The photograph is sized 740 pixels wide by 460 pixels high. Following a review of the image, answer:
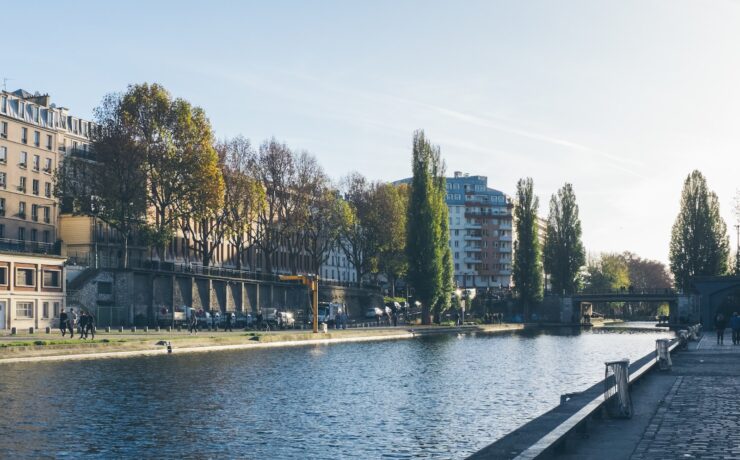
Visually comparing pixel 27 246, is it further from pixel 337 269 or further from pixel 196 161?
pixel 337 269

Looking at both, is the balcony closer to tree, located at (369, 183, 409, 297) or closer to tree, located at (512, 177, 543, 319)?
tree, located at (369, 183, 409, 297)

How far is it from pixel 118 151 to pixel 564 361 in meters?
46.3

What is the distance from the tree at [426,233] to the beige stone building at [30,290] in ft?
126

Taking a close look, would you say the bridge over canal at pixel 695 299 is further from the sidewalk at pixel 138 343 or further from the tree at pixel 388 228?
the sidewalk at pixel 138 343

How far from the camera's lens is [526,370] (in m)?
45.6

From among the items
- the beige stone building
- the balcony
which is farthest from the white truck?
the beige stone building

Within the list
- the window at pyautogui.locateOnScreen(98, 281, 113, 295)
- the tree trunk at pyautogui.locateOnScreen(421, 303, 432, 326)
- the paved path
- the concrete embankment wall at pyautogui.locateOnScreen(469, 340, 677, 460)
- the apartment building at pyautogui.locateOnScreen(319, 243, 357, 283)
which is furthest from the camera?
the apartment building at pyautogui.locateOnScreen(319, 243, 357, 283)

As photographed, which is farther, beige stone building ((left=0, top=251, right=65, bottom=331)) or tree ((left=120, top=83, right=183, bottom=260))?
tree ((left=120, top=83, right=183, bottom=260))

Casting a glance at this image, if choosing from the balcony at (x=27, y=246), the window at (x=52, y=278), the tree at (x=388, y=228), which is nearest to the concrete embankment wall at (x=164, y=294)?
the window at (x=52, y=278)

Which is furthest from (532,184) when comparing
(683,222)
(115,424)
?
(115,424)

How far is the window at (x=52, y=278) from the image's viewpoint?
80.4 m

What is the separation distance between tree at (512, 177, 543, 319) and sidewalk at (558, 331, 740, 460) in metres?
104

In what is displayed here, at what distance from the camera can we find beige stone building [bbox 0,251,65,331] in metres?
75.5

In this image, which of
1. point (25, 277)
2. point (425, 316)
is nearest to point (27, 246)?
point (25, 277)
